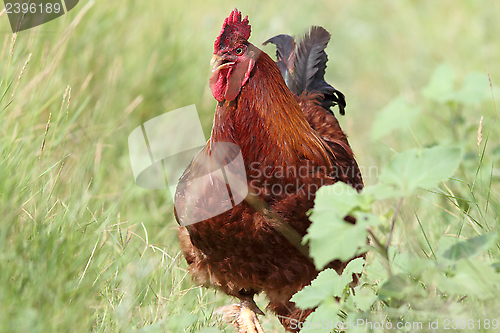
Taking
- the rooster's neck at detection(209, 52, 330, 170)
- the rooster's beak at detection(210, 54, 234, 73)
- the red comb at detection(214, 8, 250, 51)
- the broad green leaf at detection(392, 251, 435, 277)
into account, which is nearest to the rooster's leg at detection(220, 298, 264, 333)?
the rooster's neck at detection(209, 52, 330, 170)

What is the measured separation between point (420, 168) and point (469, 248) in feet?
1.17

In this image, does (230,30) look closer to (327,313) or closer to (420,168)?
(420,168)

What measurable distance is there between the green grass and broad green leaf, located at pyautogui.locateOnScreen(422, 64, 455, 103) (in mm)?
245

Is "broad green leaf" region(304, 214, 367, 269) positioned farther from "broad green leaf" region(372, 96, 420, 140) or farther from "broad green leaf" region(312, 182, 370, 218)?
"broad green leaf" region(372, 96, 420, 140)

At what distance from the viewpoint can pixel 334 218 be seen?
1513 millimetres

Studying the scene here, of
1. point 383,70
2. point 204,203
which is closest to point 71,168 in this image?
point 204,203

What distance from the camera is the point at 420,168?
152cm

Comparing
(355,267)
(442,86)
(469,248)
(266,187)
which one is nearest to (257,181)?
(266,187)

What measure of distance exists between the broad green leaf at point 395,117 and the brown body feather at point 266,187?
0.39 meters

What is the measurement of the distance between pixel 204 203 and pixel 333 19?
639 centimetres

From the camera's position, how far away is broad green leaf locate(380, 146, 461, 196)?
148 cm

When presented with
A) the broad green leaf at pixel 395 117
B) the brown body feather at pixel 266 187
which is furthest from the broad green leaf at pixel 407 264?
the broad green leaf at pixel 395 117

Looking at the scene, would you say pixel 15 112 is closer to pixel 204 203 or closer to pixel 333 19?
pixel 204 203

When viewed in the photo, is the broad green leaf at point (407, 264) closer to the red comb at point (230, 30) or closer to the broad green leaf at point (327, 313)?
the broad green leaf at point (327, 313)
